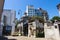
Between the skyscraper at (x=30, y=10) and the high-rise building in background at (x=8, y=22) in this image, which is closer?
the high-rise building in background at (x=8, y=22)

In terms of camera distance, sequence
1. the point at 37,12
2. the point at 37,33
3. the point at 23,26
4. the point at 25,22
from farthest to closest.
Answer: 1. the point at 37,12
2. the point at 25,22
3. the point at 23,26
4. the point at 37,33

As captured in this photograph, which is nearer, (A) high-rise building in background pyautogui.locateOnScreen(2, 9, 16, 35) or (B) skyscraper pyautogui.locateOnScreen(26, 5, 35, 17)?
(A) high-rise building in background pyautogui.locateOnScreen(2, 9, 16, 35)

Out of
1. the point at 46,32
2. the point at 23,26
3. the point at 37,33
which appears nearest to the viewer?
the point at 46,32

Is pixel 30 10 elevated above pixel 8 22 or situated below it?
above

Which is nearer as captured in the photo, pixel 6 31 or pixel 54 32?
pixel 54 32

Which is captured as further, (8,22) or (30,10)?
(30,10)

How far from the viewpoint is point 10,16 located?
24.2 meters

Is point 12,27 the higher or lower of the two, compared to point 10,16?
lower

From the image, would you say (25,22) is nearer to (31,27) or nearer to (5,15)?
(5,15)

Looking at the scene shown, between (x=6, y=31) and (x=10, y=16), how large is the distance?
10.4 ft

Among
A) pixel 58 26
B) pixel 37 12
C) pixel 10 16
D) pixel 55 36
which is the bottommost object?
pixel 55 36

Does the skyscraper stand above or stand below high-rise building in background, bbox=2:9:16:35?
above

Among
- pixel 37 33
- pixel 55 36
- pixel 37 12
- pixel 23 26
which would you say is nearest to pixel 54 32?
pixel 55 36

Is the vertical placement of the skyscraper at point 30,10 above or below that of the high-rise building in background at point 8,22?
above
